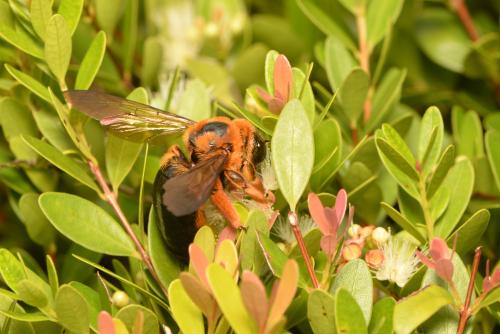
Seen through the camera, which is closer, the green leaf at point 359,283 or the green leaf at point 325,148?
the green leaf at point 359,283

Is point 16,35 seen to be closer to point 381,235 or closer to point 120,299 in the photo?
point 120,299

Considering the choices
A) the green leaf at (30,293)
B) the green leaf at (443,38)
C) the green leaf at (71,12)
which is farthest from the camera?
the green leaf at (443,38)

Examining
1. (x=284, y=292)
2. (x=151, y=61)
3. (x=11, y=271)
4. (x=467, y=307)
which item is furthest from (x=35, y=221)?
(x=467, y=307)

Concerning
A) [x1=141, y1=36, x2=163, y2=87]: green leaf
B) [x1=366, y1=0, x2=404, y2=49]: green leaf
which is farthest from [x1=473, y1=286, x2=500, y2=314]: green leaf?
[x1=141, y1=36, x2=163, y2=87]: green leaf

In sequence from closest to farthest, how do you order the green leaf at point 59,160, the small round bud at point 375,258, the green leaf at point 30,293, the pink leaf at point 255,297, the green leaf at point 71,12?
1. the pink leaf at point 255,297
2. the green leaf at point 30,293
3. the small round bud at point 375,258
4. the green leaf at point 59,160
5. the green leaf at point 71,12

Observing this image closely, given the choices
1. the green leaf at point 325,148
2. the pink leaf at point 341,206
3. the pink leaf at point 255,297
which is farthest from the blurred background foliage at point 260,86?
the pink leaf at point 255,297

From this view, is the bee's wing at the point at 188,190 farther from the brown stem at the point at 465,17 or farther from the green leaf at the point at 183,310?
the brown stem at the point at 465,17

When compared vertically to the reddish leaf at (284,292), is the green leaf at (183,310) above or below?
below
